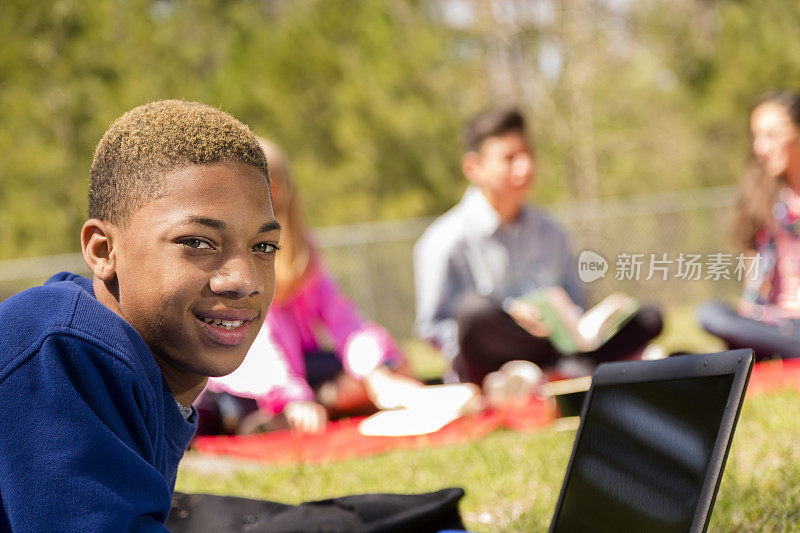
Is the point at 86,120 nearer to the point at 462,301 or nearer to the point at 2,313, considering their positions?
the point at 462,301

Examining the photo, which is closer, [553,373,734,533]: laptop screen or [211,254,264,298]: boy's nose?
[211,254,264,298]: boy's nose

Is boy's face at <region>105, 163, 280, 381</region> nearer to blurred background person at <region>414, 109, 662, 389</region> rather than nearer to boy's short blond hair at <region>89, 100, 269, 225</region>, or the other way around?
boy's short blond hair at <region>89, 100, 269, 225</region>

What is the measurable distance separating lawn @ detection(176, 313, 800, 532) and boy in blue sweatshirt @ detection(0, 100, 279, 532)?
1.25 meters

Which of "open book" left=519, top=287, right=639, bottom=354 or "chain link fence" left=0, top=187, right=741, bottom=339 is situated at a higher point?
"open book" left=519, top=287, right=639, bottom=354

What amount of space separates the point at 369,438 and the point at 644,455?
83.0 inches

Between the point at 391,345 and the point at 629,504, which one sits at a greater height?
the point at 629,504

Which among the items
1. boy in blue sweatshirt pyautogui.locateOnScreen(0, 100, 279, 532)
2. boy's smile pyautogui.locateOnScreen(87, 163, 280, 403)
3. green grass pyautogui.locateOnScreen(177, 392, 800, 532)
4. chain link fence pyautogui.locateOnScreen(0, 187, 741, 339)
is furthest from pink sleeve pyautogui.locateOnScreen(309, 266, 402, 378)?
chain link fence pyautogui.locateOnScreen(0, 187, 741, 339)

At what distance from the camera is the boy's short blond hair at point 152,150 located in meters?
1.35

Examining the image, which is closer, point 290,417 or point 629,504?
point 629,504

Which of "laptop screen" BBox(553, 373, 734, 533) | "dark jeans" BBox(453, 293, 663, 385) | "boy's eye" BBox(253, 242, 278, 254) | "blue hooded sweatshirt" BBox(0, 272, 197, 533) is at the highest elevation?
"boy's eye" BBox(253, 242, 278, 254)

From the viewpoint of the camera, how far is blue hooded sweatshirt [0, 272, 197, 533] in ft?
3.77

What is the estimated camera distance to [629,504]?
164 cm

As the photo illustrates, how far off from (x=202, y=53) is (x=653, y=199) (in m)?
6.49

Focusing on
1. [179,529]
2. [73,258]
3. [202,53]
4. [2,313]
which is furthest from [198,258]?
[202,53]
